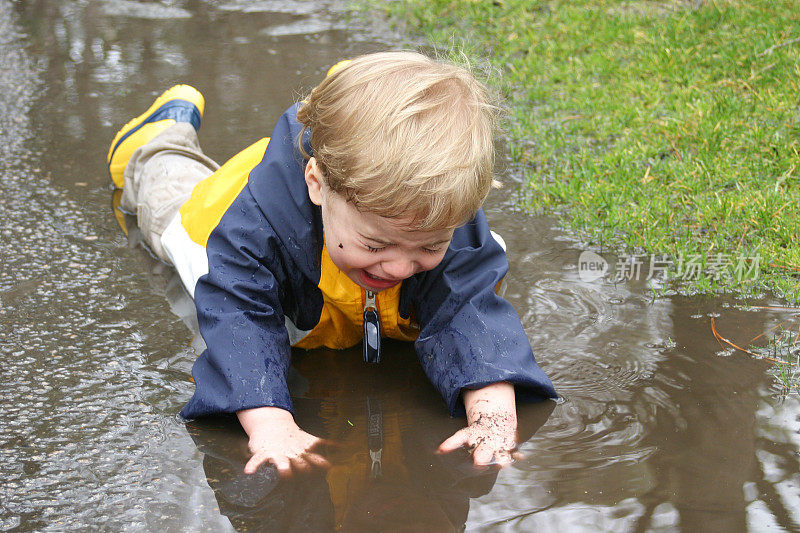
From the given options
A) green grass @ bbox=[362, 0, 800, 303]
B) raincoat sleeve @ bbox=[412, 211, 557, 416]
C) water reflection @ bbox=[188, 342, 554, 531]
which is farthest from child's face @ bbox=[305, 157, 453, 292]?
green grass @ bbox=[362, 0, 800, 303]

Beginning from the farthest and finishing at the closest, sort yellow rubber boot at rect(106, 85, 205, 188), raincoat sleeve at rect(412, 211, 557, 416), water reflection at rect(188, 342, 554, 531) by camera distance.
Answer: yellow rubber boot at rect(106, 85, 205, 188), raincoat sleeve at rect(412, 211, 557, 416), water reflection at rect(188, 342, 554, 531)

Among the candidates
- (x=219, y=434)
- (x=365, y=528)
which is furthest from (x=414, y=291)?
(x=365, y=528)

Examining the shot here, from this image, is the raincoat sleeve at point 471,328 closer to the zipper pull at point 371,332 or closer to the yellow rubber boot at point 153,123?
the zipper pull at point 371,332

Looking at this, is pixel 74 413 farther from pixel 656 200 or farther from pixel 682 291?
pixel 656 200

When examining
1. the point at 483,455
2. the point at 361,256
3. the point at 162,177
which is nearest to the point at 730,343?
the point at 483,455

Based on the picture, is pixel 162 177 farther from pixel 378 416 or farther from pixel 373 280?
pixel 378 416

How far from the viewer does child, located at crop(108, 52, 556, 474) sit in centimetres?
210

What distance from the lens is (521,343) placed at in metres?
2.40

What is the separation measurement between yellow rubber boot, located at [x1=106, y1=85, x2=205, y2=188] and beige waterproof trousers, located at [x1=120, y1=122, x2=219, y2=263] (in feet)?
0.26

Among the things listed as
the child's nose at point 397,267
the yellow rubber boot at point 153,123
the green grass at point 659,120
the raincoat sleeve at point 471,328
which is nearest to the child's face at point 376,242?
the child's nose at point 397,267

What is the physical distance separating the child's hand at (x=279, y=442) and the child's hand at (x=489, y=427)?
32 cm

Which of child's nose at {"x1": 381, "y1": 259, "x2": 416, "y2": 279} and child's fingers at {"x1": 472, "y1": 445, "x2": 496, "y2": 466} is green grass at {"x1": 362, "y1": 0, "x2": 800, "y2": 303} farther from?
child's fingers at {"x1": 472, "y1": 445, "x2": 496, "y2": 466}

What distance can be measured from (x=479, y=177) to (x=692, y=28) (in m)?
3.79

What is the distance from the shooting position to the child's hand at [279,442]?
2057 millimetres
